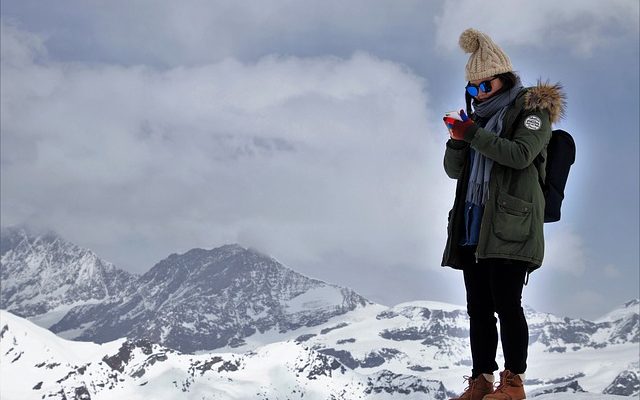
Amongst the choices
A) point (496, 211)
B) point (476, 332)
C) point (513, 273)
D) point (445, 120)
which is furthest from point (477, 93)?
point (476, 332)

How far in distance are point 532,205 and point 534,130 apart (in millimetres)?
696

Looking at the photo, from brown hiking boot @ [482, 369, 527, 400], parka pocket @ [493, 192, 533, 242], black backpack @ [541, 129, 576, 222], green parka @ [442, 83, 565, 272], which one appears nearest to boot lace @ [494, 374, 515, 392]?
brown hiking boot @ [482, 369, 527, 400]

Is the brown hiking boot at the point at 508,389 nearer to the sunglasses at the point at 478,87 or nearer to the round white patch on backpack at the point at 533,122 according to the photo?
the round white patch on backpack at the point at 533,122

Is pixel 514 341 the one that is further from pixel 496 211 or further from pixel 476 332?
pixel 496 211

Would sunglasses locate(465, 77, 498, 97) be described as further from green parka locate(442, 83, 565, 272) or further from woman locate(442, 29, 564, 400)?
green parka locate(442, 83, 565, 272)

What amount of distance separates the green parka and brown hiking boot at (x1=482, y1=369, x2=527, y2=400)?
1.02 metres

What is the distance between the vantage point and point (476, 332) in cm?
795

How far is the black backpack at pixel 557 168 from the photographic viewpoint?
7773mm

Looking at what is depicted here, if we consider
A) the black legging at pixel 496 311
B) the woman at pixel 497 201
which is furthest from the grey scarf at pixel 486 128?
the black legging at pixel 496 311

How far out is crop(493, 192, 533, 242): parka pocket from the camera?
7355mm

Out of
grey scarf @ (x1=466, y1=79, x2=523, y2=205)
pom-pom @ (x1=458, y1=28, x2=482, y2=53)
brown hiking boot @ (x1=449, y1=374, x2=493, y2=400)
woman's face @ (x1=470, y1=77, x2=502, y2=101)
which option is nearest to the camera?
grey scarf @ (x1=466, y1=79, x2=523, y2=205)

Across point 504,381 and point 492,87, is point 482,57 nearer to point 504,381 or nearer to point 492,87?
point 492,87

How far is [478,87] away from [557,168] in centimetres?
111

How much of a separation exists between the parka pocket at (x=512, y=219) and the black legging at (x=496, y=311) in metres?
0.27
